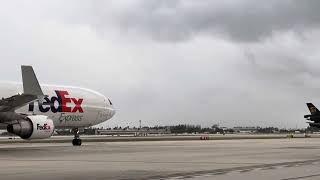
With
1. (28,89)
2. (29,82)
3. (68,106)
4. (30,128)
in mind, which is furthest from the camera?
(68,106)

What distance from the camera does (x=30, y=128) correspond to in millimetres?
32938

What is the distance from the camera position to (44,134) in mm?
33406

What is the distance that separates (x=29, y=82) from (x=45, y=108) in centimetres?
827

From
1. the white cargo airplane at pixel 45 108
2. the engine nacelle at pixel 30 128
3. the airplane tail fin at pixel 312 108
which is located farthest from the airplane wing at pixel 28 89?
the airplane tail fin at pixel 312 108

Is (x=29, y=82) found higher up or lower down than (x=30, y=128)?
higher up

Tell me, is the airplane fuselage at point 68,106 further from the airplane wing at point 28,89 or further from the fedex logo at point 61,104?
the airplane wing at point 28,89

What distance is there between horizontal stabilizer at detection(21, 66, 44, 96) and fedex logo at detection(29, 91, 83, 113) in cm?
709

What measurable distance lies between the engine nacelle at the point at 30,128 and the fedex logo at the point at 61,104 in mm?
5270

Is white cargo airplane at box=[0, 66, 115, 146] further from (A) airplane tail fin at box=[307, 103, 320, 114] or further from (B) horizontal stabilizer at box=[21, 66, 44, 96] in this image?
(A) airplane tail fin at box=[307, 103, 320, 114]

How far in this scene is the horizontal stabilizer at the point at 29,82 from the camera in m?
31.4

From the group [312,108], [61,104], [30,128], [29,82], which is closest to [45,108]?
[61,104]

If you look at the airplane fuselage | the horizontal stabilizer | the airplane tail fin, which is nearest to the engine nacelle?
the horizontal stabilizer

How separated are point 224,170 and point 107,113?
28172 millimetres

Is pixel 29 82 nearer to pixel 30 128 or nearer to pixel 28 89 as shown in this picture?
pixel 28 89
